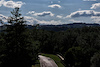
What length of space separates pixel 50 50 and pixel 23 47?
78315 millimetres

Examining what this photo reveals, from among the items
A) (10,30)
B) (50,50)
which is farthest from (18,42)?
(50,50)

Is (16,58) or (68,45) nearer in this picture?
(16,58)

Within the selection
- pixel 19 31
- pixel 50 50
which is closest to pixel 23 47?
pixel 19 31

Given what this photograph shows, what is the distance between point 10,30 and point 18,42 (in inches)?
92.9

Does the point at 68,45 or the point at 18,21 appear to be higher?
the point at 18,21

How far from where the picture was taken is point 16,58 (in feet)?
59.7

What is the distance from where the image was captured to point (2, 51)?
61.0 ft

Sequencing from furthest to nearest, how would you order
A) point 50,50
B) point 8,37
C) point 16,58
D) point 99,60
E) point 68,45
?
point 50,50
point 68,45
point 99,60
point 8,37
point 16,58

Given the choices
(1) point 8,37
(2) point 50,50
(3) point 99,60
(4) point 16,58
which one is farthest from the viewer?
(2) point 50,50

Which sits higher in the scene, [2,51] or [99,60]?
[2,51]

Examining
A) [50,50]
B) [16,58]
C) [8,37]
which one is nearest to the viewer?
[16,58]

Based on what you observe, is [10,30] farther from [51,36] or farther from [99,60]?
[51,36]

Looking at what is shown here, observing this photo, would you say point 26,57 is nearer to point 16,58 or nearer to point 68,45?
point 16,58

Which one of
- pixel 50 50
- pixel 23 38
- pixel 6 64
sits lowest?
pixel 50 50
